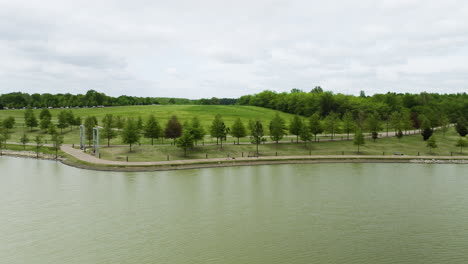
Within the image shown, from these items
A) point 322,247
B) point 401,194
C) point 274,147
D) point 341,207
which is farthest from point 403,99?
point 322,247

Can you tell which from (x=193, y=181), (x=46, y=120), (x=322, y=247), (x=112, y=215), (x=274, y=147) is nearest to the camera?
(x=322, y=247)

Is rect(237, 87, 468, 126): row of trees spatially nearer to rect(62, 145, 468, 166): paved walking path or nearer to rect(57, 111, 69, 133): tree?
rect(62, 145, 468, 166): paved walking path

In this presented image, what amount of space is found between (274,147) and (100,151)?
3795 centimetres

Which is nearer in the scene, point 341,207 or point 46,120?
point 341,207

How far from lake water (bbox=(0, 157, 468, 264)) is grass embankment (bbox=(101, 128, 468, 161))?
1278 cm

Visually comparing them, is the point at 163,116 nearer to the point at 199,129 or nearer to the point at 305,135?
the point at 199,129

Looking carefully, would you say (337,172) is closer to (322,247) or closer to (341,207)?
(341,207)

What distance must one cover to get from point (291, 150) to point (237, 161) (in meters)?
17.1

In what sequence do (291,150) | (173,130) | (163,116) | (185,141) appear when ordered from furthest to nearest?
(163,116)
(173,130)
(291,150)
(185,141)

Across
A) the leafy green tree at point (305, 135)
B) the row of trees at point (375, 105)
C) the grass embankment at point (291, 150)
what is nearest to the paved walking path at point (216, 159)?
the grass embankment at point (291, 150)

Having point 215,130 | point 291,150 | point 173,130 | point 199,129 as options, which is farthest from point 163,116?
point 291,150

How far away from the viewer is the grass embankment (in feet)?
214

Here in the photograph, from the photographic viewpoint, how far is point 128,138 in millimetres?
67500

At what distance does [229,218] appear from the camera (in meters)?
32.8
